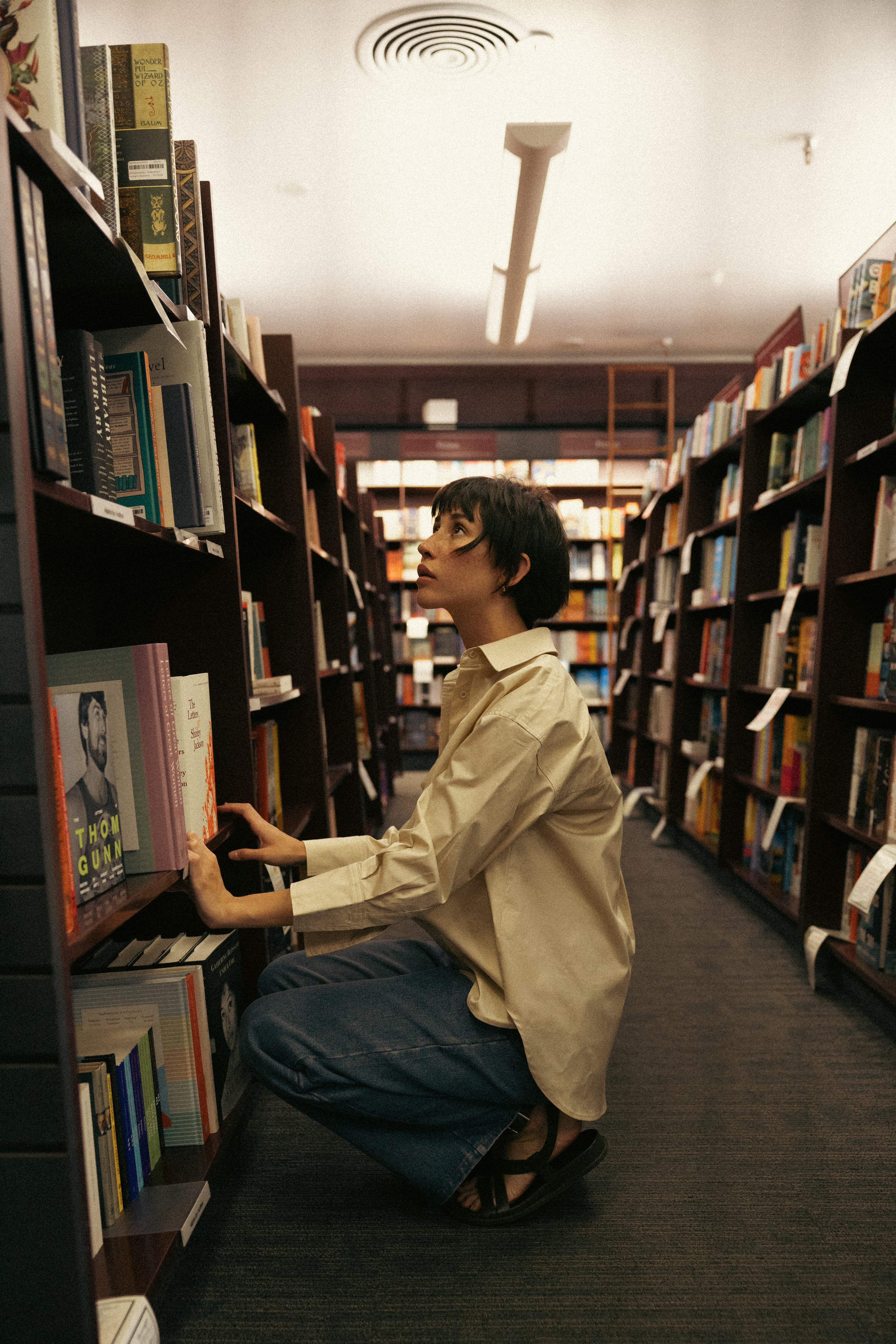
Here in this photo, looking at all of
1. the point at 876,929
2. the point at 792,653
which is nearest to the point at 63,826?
the point at 876,929

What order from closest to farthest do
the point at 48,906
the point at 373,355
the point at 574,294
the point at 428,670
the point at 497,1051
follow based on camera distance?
the point at 48,906 → the point at 497,1051 → the point at 428,670 → the point at 574,294 → the point at 373,355

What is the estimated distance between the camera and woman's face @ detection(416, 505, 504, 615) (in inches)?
57.9

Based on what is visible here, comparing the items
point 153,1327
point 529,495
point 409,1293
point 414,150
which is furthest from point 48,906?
point 414,150

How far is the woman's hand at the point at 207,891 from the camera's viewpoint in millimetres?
1203

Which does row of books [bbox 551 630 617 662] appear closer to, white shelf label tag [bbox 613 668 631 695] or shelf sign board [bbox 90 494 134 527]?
white shelf label tag [bbox 613 668 631 695]

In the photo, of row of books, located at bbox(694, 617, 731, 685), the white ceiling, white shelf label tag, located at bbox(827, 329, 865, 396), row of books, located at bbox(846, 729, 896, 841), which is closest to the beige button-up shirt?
row of books, located at bbox(846, 729, 896, 841)

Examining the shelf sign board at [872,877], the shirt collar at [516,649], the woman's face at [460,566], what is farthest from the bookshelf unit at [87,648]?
the shelf sign board at [872,877]

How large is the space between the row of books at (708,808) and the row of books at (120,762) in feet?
9.65

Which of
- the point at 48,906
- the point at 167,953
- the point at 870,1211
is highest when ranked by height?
the point at 48,906

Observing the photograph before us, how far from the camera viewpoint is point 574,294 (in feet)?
19.8

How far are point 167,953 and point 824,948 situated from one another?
189 centimetres

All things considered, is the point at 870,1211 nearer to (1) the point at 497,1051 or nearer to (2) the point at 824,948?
(1) the point at 497,1051

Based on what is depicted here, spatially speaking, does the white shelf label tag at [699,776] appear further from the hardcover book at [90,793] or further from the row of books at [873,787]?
the hardcover book at [90,793]

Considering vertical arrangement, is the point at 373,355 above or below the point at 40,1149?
above
